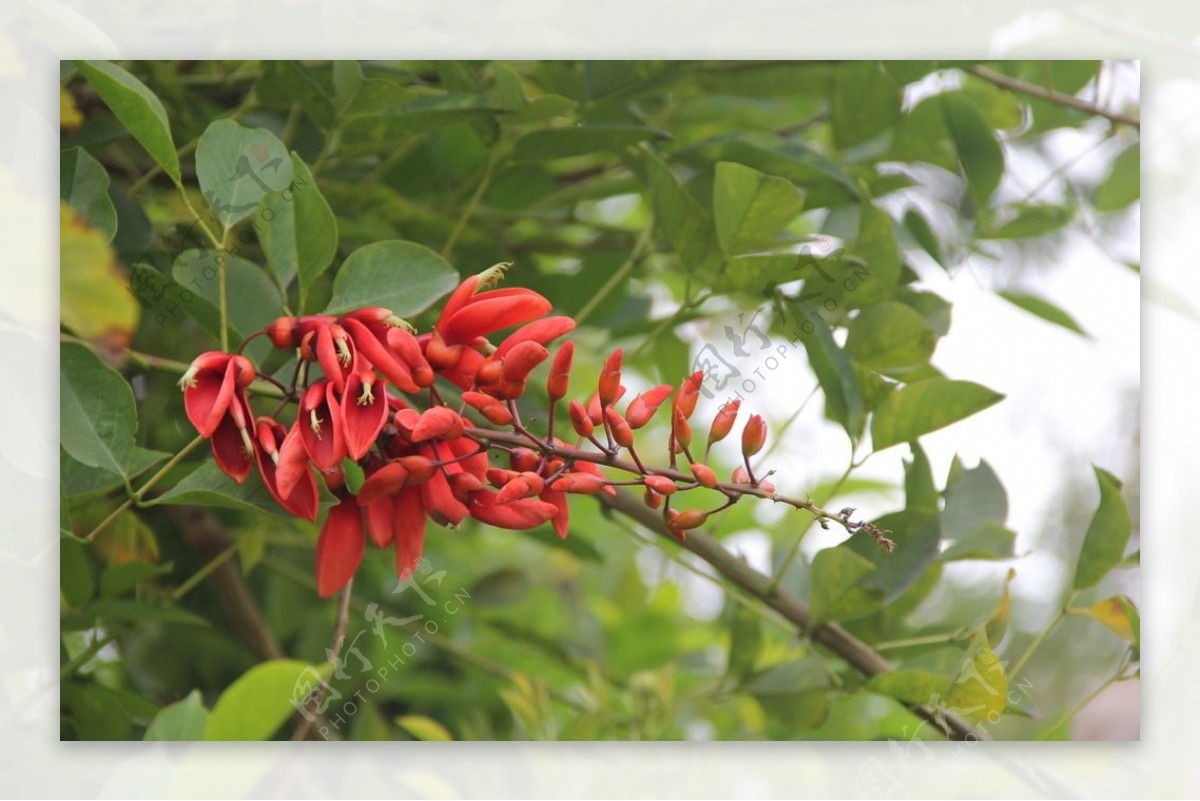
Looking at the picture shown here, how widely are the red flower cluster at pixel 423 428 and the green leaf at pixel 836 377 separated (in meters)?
0.20

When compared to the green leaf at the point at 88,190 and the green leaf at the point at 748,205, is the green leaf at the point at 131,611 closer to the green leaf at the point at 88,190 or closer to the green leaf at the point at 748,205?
the green leaf at the point at 88,190

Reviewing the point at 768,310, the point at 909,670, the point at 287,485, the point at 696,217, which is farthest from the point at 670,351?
the point at 287,485

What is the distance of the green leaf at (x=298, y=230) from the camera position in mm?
741

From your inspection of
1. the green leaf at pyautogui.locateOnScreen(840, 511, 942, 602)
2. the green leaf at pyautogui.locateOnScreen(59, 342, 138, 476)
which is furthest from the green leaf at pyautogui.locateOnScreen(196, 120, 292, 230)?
the green leaf at pyautogui.locateOnScreen(840, 511, 942, 602)

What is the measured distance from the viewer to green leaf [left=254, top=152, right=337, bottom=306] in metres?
0.74

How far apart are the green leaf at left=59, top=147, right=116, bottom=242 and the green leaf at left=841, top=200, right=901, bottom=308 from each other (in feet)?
1.72

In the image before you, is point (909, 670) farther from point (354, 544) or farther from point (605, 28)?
point (605, 28)

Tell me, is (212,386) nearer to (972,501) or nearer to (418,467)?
(418,467)

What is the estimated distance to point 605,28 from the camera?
0.96 metres

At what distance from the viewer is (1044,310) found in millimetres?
1012

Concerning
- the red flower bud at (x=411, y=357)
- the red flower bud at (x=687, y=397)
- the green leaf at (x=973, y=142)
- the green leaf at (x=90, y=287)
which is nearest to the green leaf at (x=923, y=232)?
the green leaf at (x=973, y=142)

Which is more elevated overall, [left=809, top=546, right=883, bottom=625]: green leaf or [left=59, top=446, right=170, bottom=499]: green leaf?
[left=59, top=446, right=170, bottom=499]: green leaf

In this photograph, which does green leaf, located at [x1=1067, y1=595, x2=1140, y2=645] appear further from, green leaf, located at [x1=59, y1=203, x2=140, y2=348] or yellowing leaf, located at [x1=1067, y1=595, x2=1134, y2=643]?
green leaf, located at [x1=59, y1=203, x2=140, y2=348]

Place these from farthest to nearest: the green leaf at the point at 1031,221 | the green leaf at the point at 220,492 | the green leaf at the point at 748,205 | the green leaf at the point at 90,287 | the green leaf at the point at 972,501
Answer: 1. the green leaf at the point at 1031,221
2. the green leaf at the point at 972,501
3. the green leaf at the point at 748,205
4. the green leaf at the point at 220,492
5. the green leaf at the point at 90,287
